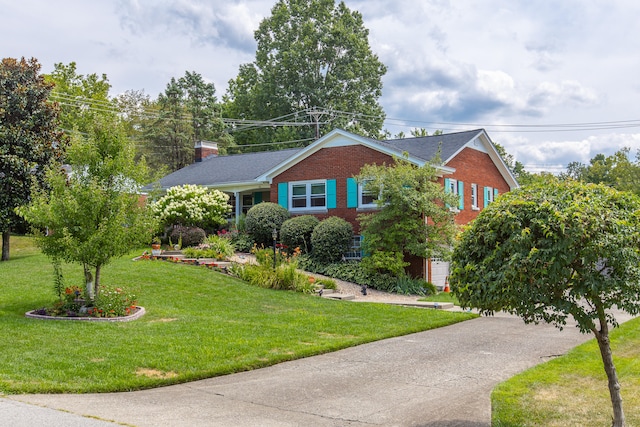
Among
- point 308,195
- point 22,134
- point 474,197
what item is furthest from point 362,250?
point 22,134

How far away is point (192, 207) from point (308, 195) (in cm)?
495

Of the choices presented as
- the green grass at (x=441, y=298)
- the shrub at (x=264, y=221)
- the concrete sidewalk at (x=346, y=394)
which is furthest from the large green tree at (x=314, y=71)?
the concrete sidewalk at (x=346, y=394)

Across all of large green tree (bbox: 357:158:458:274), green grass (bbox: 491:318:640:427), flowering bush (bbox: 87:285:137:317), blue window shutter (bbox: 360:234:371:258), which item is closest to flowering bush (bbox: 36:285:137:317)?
flowering bush (bbox: 87:285:137:317)

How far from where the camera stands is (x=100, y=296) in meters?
13.1

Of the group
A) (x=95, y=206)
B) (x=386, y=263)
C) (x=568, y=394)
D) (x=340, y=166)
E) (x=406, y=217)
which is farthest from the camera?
(x=340, y=166)

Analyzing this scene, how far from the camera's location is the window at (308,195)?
24698mm

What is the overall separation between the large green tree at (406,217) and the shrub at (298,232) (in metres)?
2.78

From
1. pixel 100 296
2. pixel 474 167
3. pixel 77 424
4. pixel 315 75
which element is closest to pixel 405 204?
pixel 474 167

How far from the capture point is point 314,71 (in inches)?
1879

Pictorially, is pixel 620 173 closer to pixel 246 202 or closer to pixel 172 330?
pixel 246 202

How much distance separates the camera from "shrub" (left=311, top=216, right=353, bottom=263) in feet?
72.0

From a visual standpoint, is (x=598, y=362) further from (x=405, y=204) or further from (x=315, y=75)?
(x=315, y=75)

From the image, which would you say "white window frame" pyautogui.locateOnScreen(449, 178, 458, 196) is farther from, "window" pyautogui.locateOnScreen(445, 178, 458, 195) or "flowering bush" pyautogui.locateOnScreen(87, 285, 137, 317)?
"flowering bush" pyautogui.locateOnScreen(87, 285, 137, 317)

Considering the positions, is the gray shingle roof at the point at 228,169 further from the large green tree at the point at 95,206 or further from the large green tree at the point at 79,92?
the large green tree at the point at 79,92
